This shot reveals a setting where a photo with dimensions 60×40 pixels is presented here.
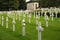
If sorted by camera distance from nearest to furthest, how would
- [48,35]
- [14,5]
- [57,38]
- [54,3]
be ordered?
[57,38] < [48,35] < [54,3] < [14,5]

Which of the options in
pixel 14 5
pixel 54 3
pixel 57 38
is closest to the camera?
pixel 57 38

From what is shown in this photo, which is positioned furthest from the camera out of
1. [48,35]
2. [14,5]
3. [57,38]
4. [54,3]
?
[14,5]

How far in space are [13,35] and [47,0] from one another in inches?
1896

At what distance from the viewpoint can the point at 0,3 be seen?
65.2 meters

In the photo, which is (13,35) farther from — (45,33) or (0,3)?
(0,3)

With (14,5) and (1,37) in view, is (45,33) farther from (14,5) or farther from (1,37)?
(14,5)

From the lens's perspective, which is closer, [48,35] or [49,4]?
[48,35]

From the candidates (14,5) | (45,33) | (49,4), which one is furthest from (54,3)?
(45,33)

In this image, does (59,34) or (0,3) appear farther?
(0,3)

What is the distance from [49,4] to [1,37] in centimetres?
4822

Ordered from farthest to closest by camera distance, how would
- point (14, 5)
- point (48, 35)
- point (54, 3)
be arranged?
point (14, 5), point (54, 3), point (48, 35)

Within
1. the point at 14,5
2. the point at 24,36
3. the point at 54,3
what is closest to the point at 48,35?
the point at 24,36

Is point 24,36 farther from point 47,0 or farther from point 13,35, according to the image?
point 47,0

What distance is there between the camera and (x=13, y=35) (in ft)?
42.7
